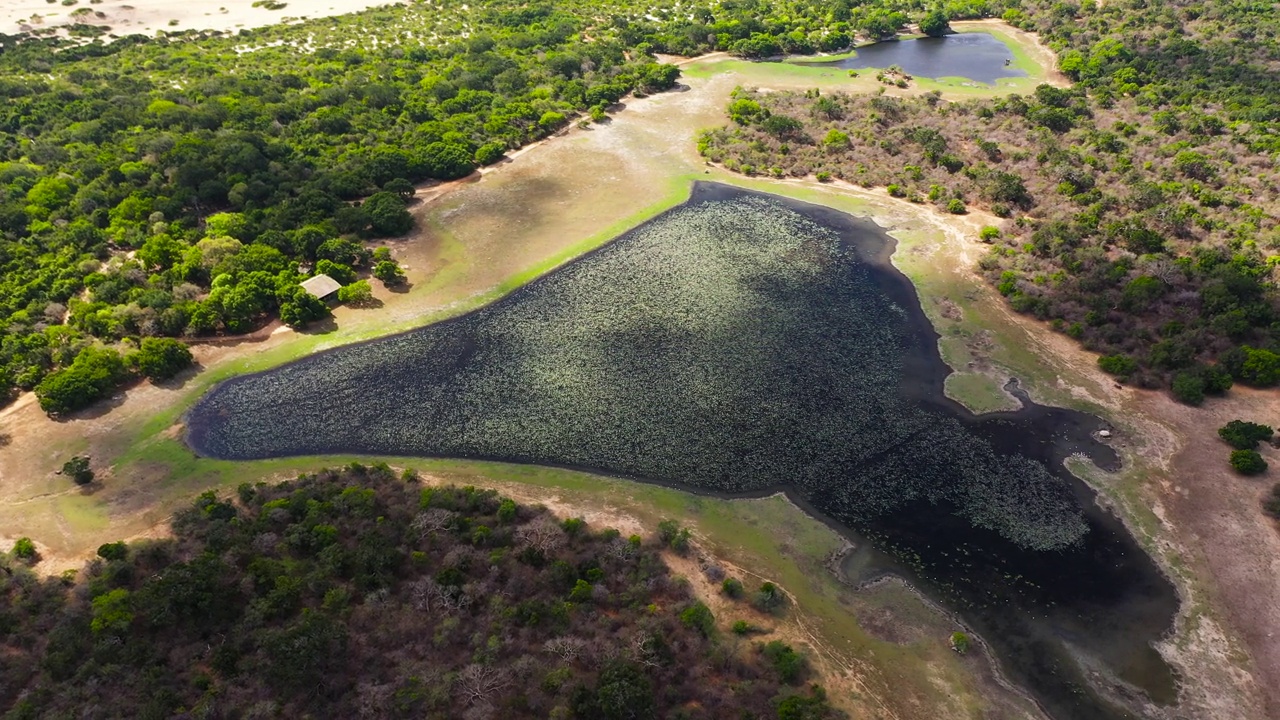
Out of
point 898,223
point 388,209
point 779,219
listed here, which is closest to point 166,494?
point 388,209

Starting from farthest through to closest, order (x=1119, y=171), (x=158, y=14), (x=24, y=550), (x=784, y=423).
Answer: (x=158, y=14) → (x=1119, y=171) → (x=784, y=423) → (x=24, y=550)

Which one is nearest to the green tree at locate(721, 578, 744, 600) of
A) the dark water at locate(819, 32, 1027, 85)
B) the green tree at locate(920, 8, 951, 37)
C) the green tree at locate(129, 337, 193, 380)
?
the green tree at locate(129, 337, 193, 380)

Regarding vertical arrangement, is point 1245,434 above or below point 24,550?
below

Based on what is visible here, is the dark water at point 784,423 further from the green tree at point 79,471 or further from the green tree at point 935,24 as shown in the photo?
the green tree at point 935,24

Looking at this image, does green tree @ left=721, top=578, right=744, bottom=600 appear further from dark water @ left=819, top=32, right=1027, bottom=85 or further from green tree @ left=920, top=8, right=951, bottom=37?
green tree @ left=920, top=8, right=951, bottom=37

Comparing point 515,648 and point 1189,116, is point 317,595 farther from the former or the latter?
point 1189,116

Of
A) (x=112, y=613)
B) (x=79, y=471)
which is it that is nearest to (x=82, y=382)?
(x=79, y=471)

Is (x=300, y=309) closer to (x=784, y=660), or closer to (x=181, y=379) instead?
(x=181, y=379)
